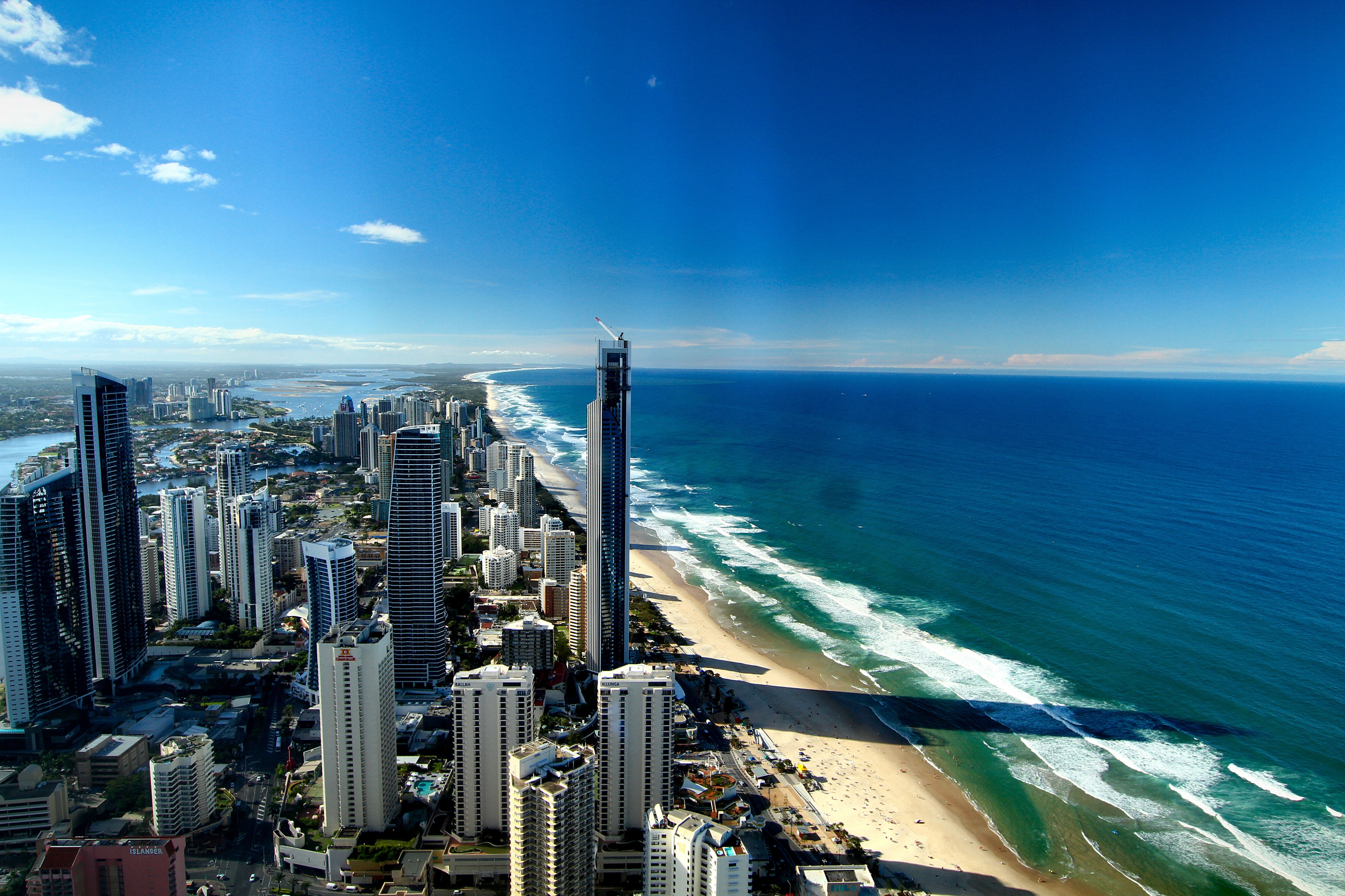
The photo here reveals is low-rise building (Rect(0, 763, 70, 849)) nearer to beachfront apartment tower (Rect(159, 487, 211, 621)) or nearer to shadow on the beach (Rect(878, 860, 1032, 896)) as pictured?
beachfront apartment tower (Rect(159, 487, 211, 621))

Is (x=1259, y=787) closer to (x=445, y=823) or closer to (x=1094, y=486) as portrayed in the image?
(x=445, y=823)

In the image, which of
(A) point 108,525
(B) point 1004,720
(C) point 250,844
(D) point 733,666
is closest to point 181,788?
(C) point 250,844

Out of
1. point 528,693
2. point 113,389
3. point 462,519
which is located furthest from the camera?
point 462,519

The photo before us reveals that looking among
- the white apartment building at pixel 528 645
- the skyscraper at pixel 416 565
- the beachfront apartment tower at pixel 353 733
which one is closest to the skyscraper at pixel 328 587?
the skyscraper at pixel 416 565

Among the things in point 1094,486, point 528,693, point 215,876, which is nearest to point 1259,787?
point 528,693

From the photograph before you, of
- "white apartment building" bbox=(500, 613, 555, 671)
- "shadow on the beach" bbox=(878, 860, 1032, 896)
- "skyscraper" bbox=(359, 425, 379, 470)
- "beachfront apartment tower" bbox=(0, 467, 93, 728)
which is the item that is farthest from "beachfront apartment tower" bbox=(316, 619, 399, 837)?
"skyscraper" bbox=(359, 425, 379, 470)

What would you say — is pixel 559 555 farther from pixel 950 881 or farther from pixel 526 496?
pixel 950 881

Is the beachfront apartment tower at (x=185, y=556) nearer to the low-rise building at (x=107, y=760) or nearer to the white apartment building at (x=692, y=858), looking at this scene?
the low-rise building at (x=107, y=760)
